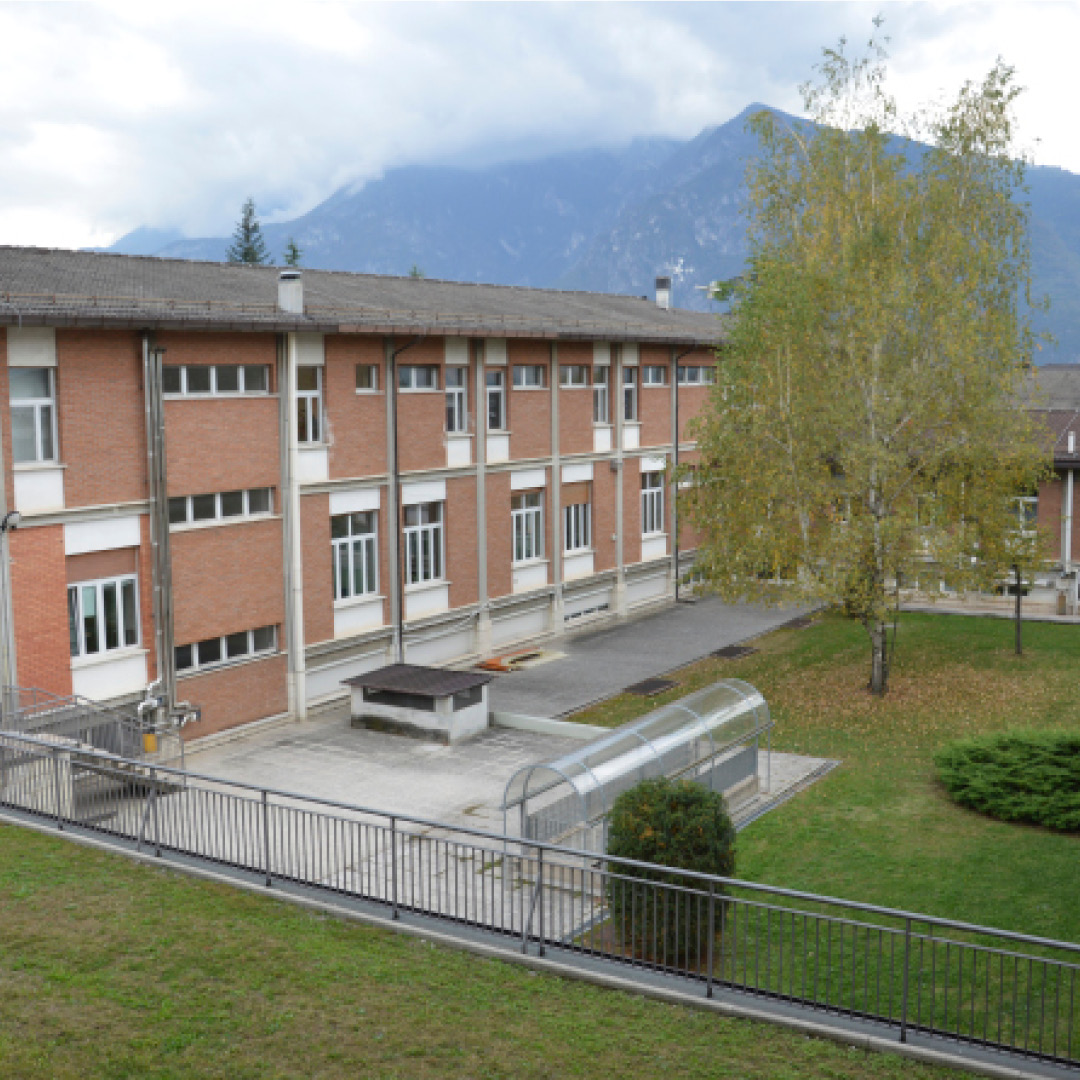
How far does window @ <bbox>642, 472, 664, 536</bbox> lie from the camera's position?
35.5 metres

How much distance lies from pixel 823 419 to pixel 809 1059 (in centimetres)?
1620

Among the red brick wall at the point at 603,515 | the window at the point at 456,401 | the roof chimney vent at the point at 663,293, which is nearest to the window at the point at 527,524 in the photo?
the red brick wall at the point at 603,515

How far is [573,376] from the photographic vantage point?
105ft

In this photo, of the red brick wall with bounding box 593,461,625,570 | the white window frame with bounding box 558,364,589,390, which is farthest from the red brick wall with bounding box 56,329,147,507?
the red brick wall with bounding box 593,461,625,570

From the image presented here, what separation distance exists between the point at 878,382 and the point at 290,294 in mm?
11577

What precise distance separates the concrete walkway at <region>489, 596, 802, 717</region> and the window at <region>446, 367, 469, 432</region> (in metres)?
5.95

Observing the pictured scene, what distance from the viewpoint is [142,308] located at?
64.8 feet

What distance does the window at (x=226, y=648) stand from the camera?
21.5m

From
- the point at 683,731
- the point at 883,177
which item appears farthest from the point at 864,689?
the point at 883,177

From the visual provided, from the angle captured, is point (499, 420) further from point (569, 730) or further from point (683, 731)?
point (683, 731)

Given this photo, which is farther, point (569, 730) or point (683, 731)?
point (569, 730)

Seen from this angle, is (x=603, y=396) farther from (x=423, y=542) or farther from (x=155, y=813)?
(x=155, y=813)

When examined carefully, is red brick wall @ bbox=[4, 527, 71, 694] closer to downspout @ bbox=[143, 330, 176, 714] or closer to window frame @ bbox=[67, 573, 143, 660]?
window frame @ bbox=[67, 573, 143, 660]

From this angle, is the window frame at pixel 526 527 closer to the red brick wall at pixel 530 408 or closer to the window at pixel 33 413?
the red brick wall at pixel 530 408
